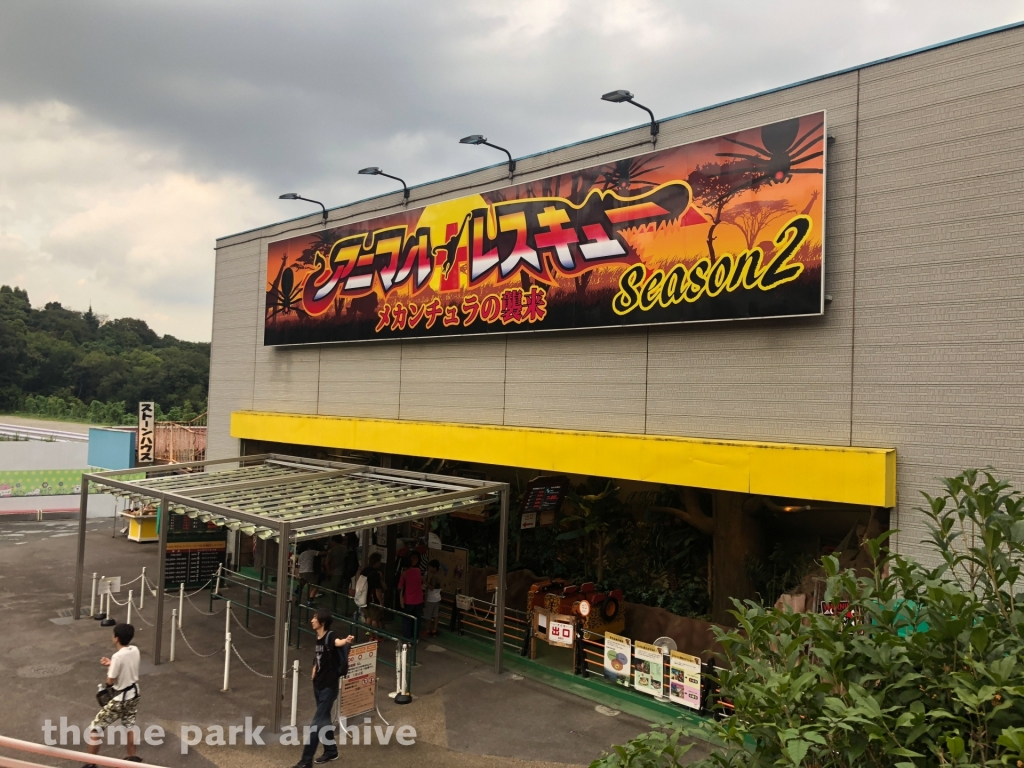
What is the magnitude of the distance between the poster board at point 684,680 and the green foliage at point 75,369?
233ft

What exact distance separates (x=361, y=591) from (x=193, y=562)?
686 cm

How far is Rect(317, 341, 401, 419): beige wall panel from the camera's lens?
16.3 metres

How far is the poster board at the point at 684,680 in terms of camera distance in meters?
10.4

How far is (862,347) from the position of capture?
983 centimetres

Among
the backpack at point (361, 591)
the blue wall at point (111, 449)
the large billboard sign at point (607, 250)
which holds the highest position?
the large billboard sign at point (607, 250)

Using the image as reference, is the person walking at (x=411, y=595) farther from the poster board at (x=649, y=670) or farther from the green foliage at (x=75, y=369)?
the green foliage at (x=75, y=369)

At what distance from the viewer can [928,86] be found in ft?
31.3

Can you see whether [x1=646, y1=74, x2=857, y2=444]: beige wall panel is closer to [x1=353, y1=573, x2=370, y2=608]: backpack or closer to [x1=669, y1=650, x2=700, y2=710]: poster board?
[x1=669, y1=650, x2=700, y2=710]: poster board

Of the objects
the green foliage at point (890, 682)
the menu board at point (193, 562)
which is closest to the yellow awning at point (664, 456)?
the menu board at point (193, 562)

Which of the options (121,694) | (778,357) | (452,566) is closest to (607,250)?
(778,357)

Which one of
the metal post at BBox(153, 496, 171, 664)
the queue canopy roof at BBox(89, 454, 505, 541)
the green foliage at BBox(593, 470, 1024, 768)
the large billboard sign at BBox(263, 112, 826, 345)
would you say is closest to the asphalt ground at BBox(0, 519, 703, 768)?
the metal post at BBox(153, 496, 171, 664)

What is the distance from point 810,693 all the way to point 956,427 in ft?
24.2

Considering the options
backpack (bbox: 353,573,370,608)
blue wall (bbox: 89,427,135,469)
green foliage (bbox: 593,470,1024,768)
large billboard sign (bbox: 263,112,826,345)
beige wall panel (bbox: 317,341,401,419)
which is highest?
large billboard sign (bbox: 263,112,826,345)

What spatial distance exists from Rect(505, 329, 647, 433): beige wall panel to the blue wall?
18581 millimetres
